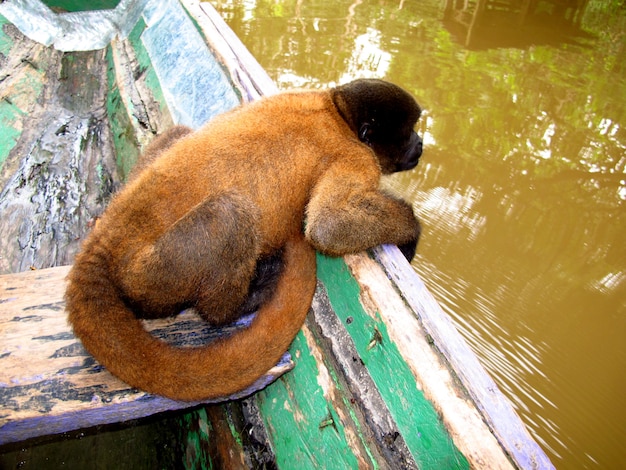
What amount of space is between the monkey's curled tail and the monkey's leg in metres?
0.12

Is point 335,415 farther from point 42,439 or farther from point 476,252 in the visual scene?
point 476,252

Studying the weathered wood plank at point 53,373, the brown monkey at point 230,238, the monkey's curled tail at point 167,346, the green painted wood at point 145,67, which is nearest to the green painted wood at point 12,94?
the green painted wood at point 145,67

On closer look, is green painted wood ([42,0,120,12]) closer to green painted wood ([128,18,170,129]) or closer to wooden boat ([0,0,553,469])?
green painted wood ([128,18,170,129])

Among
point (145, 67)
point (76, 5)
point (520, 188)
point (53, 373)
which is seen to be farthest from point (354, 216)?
point (76, 5)

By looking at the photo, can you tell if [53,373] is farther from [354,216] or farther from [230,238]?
[354,216]

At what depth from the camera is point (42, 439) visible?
2.22 m

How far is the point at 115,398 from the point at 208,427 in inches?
25.4

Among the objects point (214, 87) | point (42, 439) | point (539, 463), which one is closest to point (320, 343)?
point (539, 463)

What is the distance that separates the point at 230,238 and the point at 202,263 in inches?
5.6

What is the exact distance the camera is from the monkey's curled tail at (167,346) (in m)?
1.57

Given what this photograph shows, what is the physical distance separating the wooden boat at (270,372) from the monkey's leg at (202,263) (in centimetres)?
15

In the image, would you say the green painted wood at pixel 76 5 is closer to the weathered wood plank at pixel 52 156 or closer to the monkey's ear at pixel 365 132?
the weathered wood plank at pixel 52 156

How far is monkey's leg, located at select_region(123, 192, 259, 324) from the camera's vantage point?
1.71 m

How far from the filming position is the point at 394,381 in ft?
4.99
